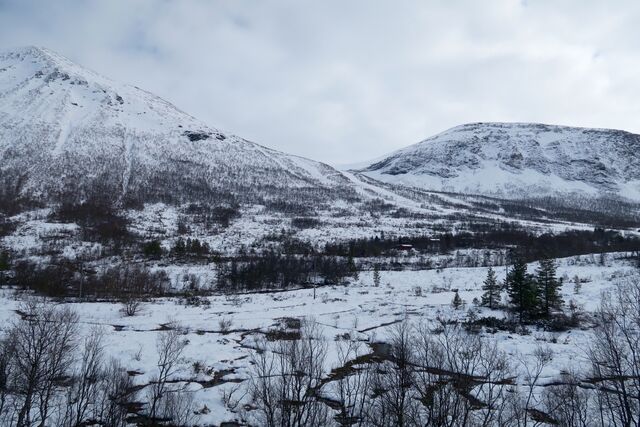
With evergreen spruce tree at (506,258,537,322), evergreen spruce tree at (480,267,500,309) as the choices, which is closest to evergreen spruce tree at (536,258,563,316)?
evergreen spruce tree at (506,258,537,322)

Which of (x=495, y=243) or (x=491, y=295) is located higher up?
(x=495, y=243)

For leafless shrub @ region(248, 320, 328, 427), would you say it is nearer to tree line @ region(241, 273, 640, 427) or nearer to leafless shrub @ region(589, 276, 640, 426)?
tree line @ region(241, 273, 640, 427)

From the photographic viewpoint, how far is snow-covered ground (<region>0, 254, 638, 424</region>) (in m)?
26.3

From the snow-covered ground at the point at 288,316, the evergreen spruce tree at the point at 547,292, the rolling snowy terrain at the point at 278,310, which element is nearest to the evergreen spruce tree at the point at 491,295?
the rolling snowy terrain at the point at 278,310

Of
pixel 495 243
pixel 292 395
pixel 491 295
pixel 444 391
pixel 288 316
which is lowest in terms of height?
pixel 288 316

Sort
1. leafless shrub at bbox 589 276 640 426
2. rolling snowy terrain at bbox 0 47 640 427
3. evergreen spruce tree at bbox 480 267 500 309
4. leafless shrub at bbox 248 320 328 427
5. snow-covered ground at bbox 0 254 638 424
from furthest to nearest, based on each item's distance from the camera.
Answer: evergreen spruce tree at bbox 480 267 500 309, snow-covered ground at bbox 0 254 638 424, rolling snowy terrain at bbox 0 47 640 427, leafless shrub at bbox 248 320 328 427, leafless shrub at bbox 589 276 640 426

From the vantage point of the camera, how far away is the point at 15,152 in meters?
185

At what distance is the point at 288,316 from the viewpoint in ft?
139

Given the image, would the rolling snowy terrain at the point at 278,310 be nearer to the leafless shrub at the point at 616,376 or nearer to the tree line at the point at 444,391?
the tree line at the point at 444,391

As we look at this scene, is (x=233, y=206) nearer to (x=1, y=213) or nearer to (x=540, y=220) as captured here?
(x=1, y=213)

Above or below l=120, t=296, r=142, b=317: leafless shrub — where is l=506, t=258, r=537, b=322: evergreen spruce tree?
above

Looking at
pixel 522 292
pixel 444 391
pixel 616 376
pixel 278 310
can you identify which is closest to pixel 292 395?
pixel 444 391

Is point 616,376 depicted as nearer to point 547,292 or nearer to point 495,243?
point 547,292

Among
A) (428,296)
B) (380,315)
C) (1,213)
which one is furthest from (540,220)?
(1,213)
